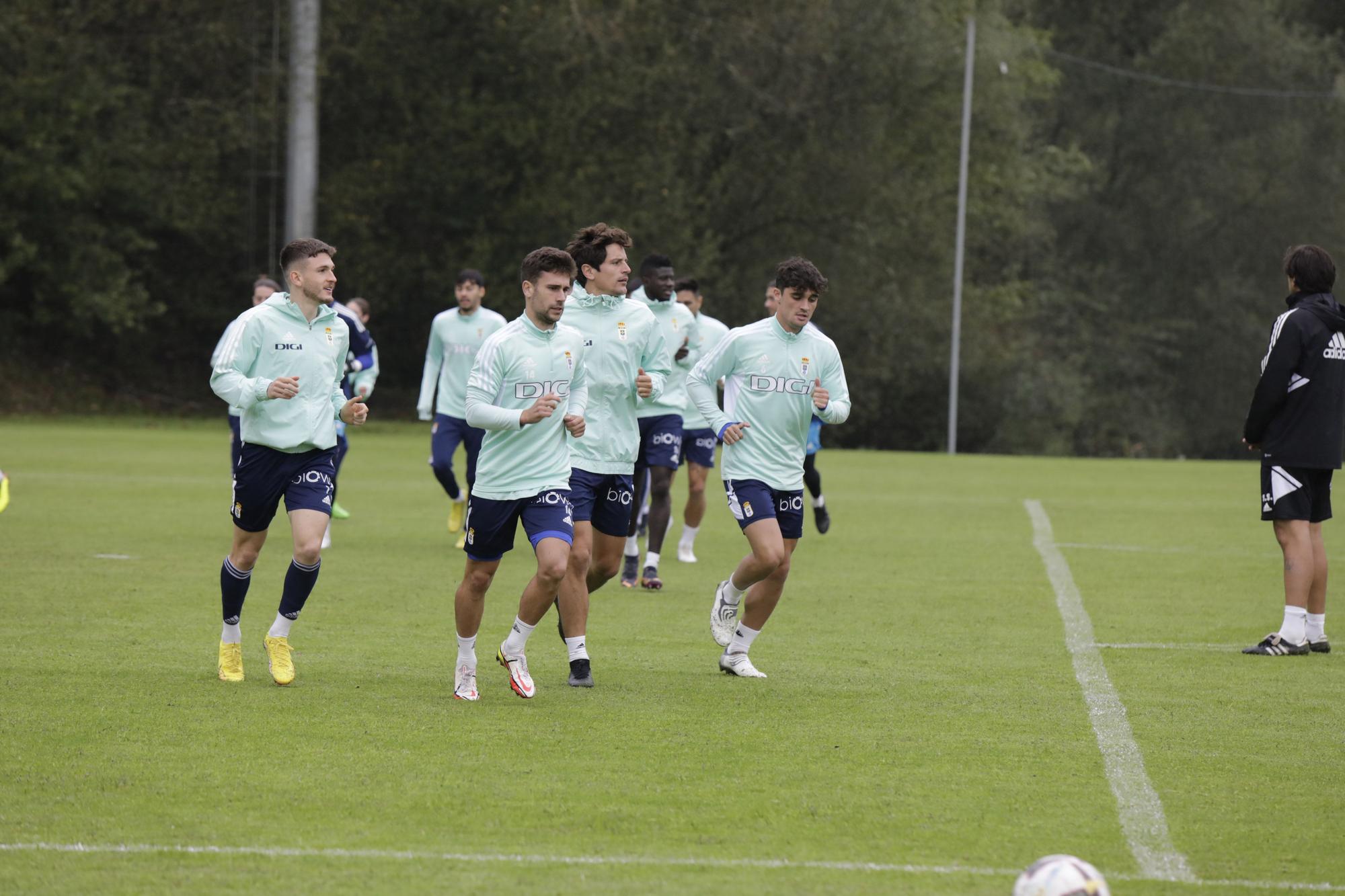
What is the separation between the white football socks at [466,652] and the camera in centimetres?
765

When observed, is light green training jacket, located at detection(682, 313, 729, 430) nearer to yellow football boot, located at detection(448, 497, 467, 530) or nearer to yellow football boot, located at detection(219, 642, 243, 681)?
yellow football boot, located at detection(448, 497, 467, 530)

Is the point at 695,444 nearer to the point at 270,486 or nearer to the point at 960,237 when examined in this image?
the point at 270,486

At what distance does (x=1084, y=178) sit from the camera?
167ft

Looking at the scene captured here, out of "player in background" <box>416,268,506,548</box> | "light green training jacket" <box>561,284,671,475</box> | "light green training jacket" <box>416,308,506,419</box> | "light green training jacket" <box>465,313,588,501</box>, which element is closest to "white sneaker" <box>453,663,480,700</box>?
"light green training jacket" <box>465,313,588,501</box>

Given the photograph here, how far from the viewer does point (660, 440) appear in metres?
11.9

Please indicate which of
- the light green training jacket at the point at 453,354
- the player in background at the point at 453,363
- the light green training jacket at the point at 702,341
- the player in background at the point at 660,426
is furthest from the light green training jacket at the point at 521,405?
the light green training jacket at the point at 453,354

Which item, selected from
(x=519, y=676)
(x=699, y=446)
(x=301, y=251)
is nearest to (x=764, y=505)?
(x=519, y=676)

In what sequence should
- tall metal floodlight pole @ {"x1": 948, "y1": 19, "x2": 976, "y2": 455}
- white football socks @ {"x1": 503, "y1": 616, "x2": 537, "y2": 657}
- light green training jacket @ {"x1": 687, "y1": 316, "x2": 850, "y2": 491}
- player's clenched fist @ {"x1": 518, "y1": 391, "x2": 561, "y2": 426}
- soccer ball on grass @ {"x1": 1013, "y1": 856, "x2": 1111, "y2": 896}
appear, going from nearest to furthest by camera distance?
soccer ball on grass @ {"x1": 1013, "y1": 856, "x2": 1111, "y2": 896} < player's clenched fist @ {"x1": 518, "y1": 391, "x2": 561, "y2": 426} < white football socks @ {"x1": 503, "y1": 616, "x2": 537, "y2": 657} < light green training jacket @ {"x1": 687, "y1": 316, "x2": 850, "y2": 491} < tall metal floodlight pole @ {"x1": 948, "y1": 19, "x2": 976, "y2": 455}

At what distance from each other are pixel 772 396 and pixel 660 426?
352cm

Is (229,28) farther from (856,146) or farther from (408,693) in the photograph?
(408,693)

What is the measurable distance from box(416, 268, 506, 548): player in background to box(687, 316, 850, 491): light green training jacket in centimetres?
574

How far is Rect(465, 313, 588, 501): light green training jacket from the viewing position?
755 cm

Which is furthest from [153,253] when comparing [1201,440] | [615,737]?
[615,737]

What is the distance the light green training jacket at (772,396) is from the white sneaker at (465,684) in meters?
1.64
